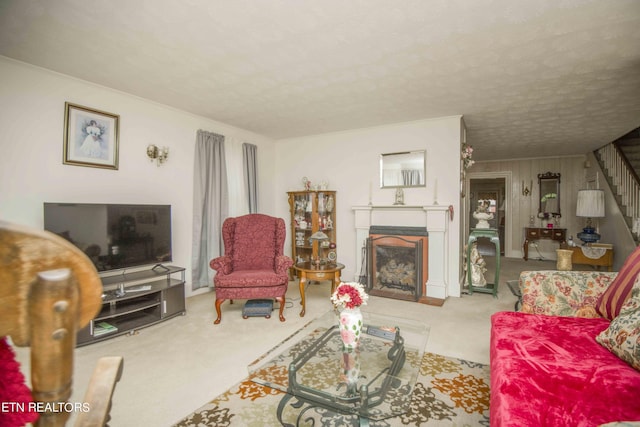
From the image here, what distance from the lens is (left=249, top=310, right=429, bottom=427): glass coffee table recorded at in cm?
144

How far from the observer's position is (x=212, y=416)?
178 centimetres

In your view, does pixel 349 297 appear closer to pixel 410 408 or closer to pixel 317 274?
pixel 410 408

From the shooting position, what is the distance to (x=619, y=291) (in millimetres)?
1785

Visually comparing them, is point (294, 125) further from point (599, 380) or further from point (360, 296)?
point (599, 380)

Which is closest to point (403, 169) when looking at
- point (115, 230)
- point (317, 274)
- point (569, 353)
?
point (317, 274)

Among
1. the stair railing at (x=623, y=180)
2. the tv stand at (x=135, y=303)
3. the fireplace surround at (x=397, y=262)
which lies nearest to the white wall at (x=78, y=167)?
the tv stand at (x=135, y=303)

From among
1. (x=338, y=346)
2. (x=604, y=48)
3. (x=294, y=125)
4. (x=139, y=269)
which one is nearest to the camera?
(x=338, y=346)

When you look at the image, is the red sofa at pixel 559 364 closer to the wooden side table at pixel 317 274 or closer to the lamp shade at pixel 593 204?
the wooden side table at pixel 317 274

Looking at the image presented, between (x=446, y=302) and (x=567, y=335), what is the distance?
2.23 meters

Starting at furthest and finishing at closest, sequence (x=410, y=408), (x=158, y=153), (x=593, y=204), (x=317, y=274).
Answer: (x=593, y=204)
(x=158, y=153)
(x=317, y=274)
(x=410, y=408)

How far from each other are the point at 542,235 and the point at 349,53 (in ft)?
21.9

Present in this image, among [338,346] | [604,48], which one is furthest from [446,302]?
[604,48]

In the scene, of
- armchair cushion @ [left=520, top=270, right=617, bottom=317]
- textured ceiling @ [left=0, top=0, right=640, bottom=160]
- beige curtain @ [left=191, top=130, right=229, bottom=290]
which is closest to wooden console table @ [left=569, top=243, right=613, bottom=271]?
textured ceiling @ [left=0, top=0, right=640, bottom=160]

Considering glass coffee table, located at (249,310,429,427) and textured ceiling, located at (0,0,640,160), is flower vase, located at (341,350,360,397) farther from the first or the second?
textured ceiling, located at (0,0,640,160)
